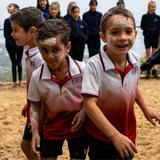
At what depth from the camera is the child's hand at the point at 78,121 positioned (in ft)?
9.82

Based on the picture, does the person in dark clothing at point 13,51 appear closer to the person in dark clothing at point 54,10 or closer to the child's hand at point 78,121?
the person in dark clothing at point 54,10

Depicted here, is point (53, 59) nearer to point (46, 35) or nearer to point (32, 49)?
point (46, 35)

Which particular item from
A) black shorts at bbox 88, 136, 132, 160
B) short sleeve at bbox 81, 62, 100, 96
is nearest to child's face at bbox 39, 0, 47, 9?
black shorts at bbox 88, 136, 132, 160

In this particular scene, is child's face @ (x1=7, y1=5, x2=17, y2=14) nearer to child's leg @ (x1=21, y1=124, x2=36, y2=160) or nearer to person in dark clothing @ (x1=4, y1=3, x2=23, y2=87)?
person in dark clothing @ (x1=4, y1=3, x2=23, y2=87)

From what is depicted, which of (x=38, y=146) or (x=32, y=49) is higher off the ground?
(x=32, y=49)

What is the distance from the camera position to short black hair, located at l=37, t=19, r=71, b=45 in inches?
119

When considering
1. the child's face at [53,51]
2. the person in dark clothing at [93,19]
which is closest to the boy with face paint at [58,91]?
the child's face at [53,51]

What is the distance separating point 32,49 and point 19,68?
24.2 feet

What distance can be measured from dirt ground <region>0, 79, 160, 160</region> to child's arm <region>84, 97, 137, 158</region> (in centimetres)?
272

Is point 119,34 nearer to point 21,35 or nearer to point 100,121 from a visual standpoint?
point 100,121

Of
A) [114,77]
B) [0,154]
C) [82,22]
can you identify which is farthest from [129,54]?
[82,22]

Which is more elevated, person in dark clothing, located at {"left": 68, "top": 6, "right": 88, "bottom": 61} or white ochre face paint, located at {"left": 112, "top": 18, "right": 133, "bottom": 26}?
white ochre face paint, located at {"left": 112, "top": 18, "right": 133, "bottom": 26}

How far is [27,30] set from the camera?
345 centimetres

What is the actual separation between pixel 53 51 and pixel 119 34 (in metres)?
0.53
